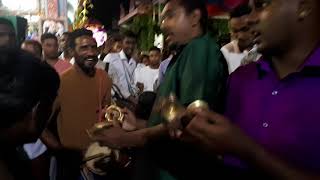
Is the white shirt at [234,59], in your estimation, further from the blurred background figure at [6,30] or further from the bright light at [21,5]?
the bright light at [21,5]

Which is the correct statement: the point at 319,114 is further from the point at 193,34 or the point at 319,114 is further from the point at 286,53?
the point at 193,34

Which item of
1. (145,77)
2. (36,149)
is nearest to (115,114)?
(36,149)

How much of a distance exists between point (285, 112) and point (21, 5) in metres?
18.9

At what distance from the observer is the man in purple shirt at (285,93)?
1.63 meters

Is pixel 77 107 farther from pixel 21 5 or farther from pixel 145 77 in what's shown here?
pixel 21 5

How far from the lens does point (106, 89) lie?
4.77 m

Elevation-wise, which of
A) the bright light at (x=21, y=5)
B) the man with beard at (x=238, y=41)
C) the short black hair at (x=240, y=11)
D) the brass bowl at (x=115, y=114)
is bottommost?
the bright light at (x=21, y=5)

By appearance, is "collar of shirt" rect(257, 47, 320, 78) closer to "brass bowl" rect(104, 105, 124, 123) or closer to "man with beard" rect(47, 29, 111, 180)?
"brass bowl" rect(104, 105, 124, 123)

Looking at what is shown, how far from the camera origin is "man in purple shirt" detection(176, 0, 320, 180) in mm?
1634

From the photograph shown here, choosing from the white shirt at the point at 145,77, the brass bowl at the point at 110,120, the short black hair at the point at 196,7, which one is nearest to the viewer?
the brass bowl at the point at 110,120

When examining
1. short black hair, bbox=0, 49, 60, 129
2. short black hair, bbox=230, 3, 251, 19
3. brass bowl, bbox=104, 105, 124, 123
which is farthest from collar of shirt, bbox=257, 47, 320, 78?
short black hair, bbox=230, 3, 251, 19

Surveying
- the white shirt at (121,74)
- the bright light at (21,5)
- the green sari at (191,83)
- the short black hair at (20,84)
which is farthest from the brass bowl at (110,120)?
the bright light at (21,5)

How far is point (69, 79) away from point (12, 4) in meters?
15.6

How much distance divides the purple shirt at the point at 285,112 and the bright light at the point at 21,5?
721 inches
